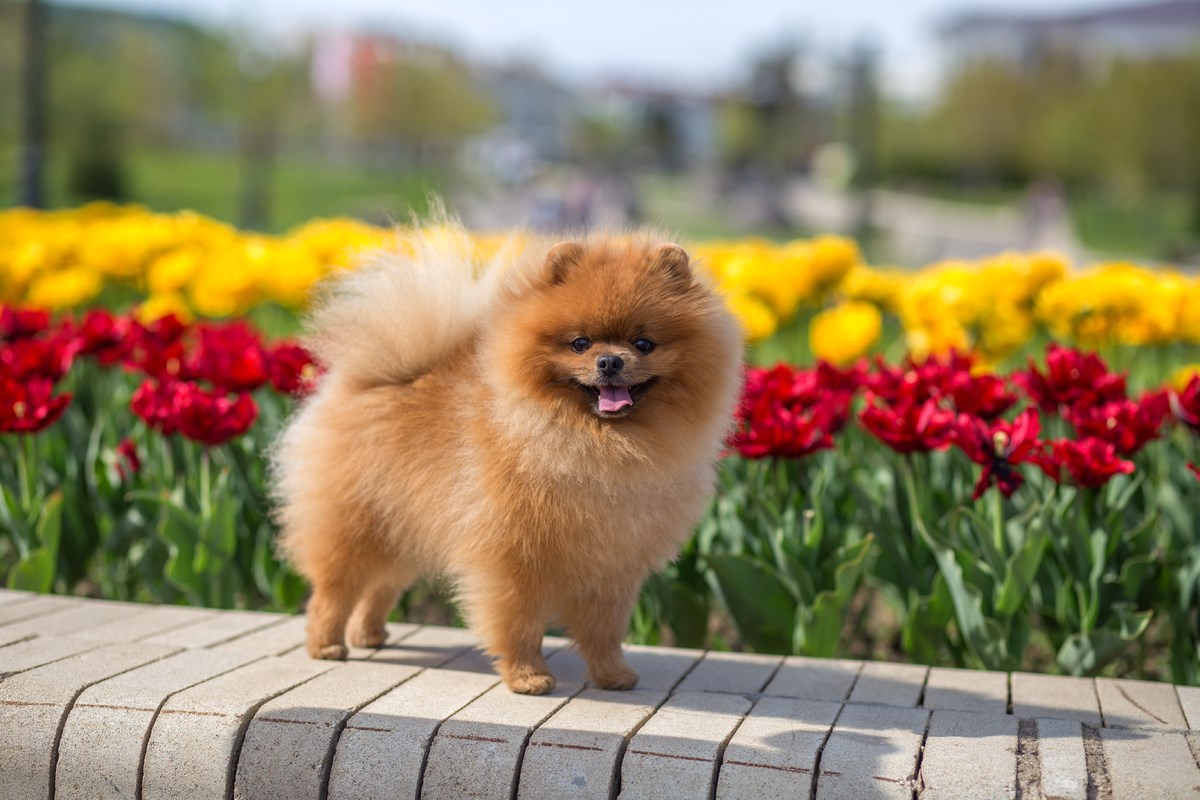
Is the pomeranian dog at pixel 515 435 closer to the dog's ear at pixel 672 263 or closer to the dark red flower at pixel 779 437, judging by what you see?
the dog's ear at pixel 672 263

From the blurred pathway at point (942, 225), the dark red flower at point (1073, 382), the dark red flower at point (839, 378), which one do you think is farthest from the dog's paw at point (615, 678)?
the blurred pathway at point (942, 225)

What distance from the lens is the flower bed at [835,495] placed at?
13.2ft

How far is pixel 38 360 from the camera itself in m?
4.85

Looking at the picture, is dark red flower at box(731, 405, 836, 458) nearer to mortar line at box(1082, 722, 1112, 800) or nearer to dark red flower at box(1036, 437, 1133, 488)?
dark red flower at box(1036, 437, 1133, 488)

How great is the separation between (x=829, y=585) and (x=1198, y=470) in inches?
46.5

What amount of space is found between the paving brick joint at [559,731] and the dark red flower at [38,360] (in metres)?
1.37

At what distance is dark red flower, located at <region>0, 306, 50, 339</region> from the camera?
18.2ft

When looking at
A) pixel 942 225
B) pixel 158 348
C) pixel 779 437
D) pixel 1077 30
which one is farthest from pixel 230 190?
pixel 1077 30

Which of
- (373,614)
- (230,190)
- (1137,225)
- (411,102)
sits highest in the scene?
(411,102)

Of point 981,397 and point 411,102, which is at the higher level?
point 411,102

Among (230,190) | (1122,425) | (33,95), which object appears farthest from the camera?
(230,190)

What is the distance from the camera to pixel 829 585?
4281mm

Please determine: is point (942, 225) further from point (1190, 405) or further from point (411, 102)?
point (1190, 405)

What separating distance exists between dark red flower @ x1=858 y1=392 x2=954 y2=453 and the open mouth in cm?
108
